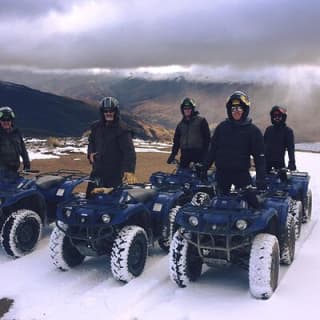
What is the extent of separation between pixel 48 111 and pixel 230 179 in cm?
16253

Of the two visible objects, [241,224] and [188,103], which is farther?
[188,103]

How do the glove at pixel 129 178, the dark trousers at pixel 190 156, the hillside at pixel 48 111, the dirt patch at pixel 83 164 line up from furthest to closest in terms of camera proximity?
the hillside at pixel 48 111 → the dirt patch at pixel 83 164 → the dark trousers at pixel 190 156 → the glove at pixel 129 178

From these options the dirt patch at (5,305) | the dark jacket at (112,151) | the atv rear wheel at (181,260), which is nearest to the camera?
the dirt patch at (5,305)

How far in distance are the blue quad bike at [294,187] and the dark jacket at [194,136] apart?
54.7 inches

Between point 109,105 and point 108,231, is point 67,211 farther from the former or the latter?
point 109,105

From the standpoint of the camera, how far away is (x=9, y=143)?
346 inches

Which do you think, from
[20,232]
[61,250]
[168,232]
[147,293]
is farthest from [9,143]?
[147,293]

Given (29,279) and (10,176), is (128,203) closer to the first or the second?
(29,279)

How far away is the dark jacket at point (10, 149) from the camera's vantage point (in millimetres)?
8750

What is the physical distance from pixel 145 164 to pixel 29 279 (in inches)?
528

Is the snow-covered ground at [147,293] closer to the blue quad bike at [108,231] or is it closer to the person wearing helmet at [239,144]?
the blue quad bike at [108,231]

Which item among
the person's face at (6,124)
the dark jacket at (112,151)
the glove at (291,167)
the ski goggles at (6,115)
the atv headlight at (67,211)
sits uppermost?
the ski goggles at (6,115)

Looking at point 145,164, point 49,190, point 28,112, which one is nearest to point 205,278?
point 49,190

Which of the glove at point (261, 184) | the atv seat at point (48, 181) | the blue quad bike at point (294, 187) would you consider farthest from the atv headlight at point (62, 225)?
the blue quad bike at point (294, 187)
